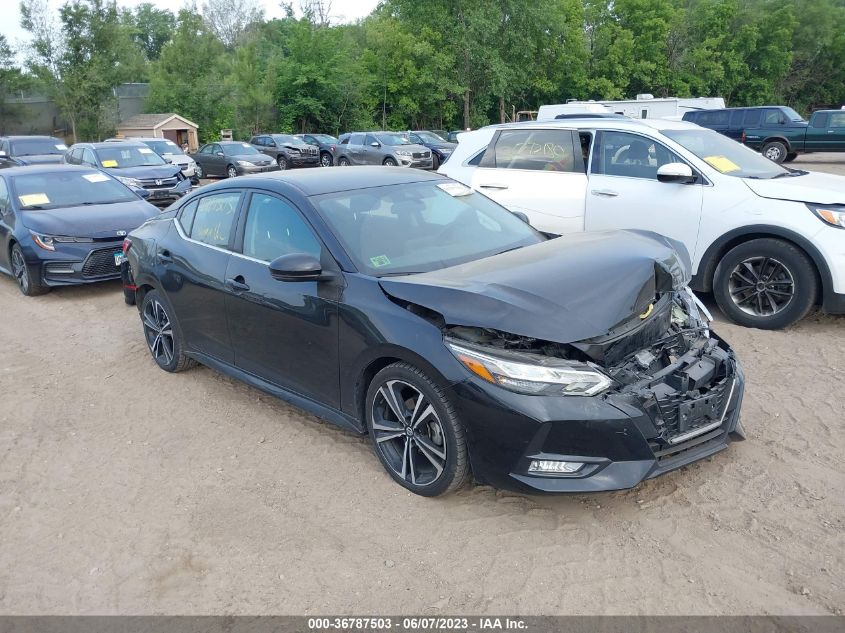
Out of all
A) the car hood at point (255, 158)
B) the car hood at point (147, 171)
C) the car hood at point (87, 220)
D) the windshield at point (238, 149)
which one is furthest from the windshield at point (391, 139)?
the car hood at point (87, 220)

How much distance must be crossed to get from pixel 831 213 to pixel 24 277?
8.71 meters

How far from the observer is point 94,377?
577 centimetres

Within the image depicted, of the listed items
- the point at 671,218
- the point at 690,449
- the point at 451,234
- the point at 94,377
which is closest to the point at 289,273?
the point at 451,234

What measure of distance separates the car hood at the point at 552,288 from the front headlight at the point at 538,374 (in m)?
0.15

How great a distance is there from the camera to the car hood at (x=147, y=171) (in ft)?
48.9

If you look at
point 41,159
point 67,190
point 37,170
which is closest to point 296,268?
point 67,190

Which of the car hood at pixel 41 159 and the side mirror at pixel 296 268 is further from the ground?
the side mirror at pixel 296 268

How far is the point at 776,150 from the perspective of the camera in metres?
23.4

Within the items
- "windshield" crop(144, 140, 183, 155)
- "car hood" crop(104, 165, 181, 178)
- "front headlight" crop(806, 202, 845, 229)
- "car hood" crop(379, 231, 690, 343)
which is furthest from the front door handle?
"windshield" crop(144, 140, 183, 155)

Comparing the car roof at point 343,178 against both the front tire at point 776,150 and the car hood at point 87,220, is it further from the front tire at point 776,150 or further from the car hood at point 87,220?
the front tire at point 776,150

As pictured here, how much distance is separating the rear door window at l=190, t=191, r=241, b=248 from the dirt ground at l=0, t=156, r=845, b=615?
1.23 metres

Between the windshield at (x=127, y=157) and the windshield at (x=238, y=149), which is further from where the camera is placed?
the windshield at (x=238, y=149)

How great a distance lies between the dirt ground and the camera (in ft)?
9.80

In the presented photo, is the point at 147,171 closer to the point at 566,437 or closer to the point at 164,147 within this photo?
the point at 164,147
